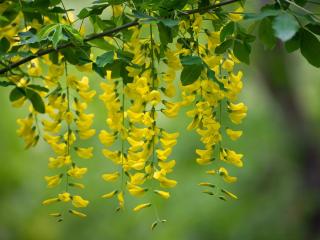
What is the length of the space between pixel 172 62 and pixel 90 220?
6271mm

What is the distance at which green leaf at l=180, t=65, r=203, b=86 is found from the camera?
2008mm

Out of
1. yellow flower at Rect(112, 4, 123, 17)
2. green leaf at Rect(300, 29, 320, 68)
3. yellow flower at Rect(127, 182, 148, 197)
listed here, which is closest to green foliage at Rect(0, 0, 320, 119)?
green leaf at Rect(300, 29, 320, 68)

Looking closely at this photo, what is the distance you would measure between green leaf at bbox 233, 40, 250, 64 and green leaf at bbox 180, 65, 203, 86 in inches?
4.9

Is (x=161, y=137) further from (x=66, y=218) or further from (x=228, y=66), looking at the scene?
(x=66, y=218)

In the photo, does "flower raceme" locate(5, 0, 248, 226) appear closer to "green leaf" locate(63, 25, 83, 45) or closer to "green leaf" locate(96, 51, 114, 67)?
"green leaf" locate(96, 51, 114, 67)

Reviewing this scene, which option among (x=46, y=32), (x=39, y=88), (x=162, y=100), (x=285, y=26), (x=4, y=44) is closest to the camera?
(x=285, y=26)

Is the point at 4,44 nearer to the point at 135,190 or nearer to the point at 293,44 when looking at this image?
the point at 135,190

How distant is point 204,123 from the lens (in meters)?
2.13

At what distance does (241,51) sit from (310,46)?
21 cm

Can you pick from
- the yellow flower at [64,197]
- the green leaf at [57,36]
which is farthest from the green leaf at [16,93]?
the green leaf at [57,36]

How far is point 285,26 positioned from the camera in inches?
63.8

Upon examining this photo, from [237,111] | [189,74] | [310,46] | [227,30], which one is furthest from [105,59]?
[310,46]

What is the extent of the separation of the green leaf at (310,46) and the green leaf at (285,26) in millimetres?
236

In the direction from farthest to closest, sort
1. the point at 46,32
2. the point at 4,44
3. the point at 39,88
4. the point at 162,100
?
the point at 39,88
the point at 4,44
the point at 162,100
the point at 46,32
